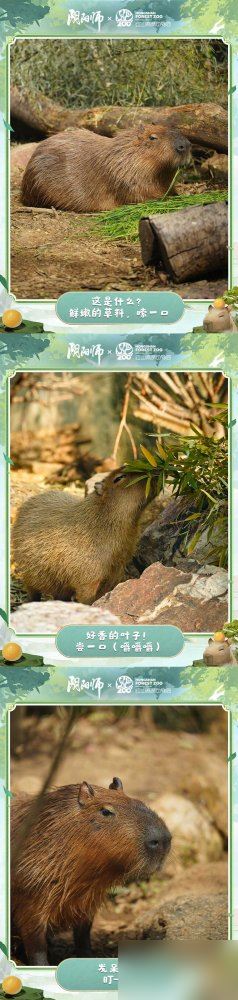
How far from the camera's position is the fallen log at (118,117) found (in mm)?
4273

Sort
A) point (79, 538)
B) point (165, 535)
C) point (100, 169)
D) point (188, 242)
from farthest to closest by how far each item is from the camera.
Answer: point (100, 169) < point (79, 538) < point (165, 535) < point (188, 242)

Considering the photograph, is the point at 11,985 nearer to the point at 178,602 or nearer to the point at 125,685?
the point at 125,685

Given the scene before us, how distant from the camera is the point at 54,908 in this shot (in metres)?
4.08

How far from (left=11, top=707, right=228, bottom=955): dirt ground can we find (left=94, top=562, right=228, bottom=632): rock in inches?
15.4

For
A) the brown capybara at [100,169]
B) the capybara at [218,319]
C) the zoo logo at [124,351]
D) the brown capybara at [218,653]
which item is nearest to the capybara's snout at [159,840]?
the brown capybara at [218,653]

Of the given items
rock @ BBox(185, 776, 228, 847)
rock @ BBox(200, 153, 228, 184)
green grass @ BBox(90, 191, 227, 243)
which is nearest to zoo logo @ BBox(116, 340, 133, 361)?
green grass @ BBox(90, 191, 227, 243)

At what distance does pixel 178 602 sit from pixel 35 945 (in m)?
1.45

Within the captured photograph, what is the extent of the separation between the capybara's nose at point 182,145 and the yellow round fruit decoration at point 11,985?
3494mm

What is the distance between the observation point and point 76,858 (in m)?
4.10

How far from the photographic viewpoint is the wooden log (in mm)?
4180

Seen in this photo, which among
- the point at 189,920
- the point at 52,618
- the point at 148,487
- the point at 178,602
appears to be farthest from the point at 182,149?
the point at 189,920

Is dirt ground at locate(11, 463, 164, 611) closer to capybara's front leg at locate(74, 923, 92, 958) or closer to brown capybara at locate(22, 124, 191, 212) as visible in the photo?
brown capybara at locate(22, 124, 191, 212)

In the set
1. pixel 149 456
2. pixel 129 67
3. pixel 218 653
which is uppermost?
pixel 129 67

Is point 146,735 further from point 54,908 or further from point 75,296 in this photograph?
point 75,296
